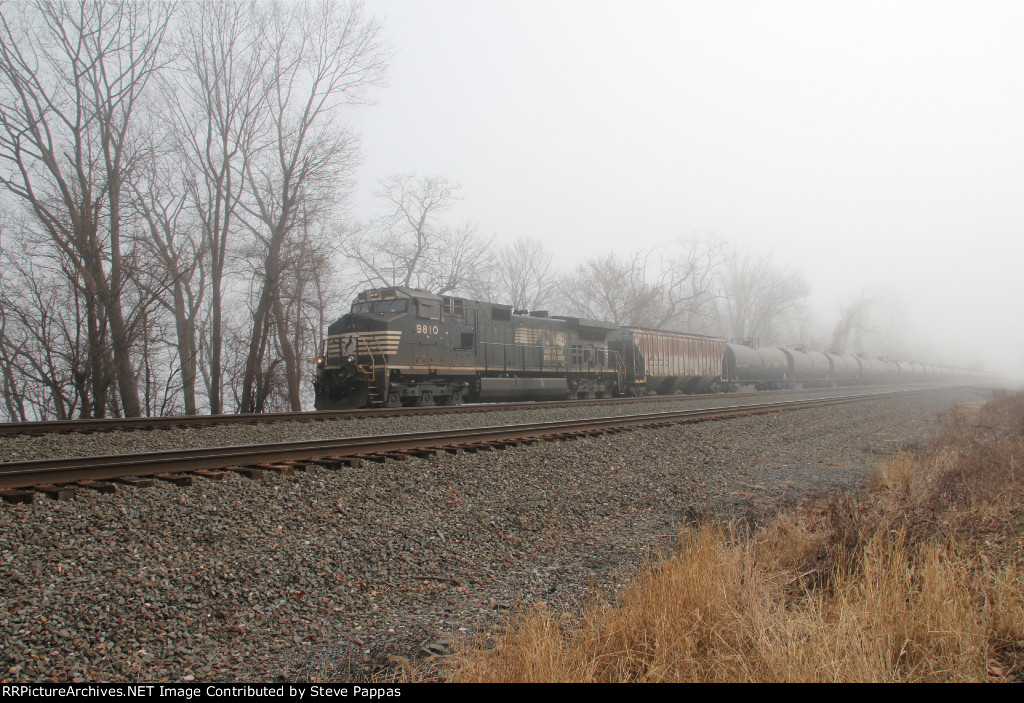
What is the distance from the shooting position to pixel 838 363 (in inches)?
1672

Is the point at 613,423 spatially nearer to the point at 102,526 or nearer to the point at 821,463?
the point at 821,463

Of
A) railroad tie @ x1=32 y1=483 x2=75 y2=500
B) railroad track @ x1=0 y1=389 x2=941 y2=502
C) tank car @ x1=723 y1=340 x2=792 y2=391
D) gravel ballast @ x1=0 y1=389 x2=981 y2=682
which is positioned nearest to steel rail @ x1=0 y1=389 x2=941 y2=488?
railroad track @ x1=0 y1=389 x2=941 y2=502

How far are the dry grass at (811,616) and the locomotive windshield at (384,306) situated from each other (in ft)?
39.7

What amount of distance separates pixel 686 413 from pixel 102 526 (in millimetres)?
11667

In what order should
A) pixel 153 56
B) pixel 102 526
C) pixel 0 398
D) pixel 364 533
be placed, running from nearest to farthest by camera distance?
1. pixel 102 526
2. pixel 364 533
3. pixel 153 56
4. pixel 0 398

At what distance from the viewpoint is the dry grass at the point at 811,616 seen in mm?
2977

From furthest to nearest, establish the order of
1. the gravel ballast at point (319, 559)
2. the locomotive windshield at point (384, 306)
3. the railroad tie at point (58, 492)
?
the locomotive windshield at point (384, 306), the railroad tie at point (58, 492), the gravel ballast at point (319, 559)

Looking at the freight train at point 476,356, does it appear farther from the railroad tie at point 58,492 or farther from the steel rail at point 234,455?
the railroad tie at point 58,492

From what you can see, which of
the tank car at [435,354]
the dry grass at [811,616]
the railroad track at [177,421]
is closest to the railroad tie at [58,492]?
the dry grass at [811,616]

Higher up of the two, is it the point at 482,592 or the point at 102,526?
the point at 102,526

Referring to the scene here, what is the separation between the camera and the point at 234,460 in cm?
637

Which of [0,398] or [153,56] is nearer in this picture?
[153,56]

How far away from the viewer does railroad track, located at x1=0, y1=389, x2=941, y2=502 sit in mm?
5133

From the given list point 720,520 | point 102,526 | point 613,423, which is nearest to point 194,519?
point 102,526
